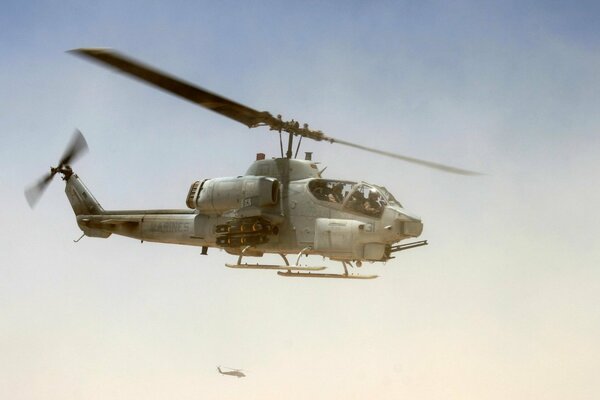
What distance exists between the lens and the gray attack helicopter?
15.0 meters

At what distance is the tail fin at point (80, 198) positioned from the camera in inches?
823

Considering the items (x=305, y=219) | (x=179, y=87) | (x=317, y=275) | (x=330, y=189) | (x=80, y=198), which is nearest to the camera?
(x=179, y=87)

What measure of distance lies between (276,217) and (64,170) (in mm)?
9408

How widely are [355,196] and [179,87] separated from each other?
193 inches

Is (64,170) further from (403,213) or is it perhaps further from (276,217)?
(403,213)

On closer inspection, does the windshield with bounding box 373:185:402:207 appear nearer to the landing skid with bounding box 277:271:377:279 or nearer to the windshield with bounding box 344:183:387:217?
the windshield with bounding box 344:183:387:217

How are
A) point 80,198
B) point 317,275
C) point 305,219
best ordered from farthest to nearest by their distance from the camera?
point 80,198 → point 305,219 → point 317,275

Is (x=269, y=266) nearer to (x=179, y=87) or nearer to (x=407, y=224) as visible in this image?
(x=407, y=224)

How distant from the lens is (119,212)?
19812 millimetres

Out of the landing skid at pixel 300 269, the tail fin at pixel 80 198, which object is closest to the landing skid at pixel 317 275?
the landing skid at pixel 300 269

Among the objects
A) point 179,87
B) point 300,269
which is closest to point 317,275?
point 300,269

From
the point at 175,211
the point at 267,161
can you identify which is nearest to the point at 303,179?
the point at 267,161

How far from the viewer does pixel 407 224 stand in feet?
48.5

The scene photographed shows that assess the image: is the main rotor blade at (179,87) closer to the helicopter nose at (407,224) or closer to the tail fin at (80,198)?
the helicopter nose at (407,224)
